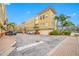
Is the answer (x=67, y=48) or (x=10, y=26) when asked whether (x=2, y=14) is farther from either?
(x=67, y=48)

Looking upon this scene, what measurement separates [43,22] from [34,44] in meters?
0.25

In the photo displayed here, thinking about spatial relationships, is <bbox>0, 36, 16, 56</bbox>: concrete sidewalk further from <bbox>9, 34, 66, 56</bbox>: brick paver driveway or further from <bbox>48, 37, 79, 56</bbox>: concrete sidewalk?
<bbox>48, 37, 79, 56</bbox>: concrete sidewalk

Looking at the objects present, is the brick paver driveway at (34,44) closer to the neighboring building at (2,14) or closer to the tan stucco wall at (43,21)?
the tan stucco wall at (43,21)

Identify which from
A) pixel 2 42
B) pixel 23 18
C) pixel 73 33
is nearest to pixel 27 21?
pixel 23 18

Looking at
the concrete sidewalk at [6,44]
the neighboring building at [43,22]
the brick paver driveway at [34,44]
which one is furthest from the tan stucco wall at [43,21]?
the concrete sidewalk at [6,44]

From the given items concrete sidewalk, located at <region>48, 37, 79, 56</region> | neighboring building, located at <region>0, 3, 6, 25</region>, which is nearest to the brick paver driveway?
concrete sidewalk, located at <region>48, 37, 79, 56</region>

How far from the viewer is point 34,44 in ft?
6.30

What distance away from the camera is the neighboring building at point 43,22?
6.38 feet

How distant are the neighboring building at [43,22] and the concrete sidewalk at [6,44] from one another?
8.0 inches

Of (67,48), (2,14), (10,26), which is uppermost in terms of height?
(2,14)

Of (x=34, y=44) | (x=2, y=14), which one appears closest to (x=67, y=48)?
(x=34, y=44)

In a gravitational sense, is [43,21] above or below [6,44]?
above

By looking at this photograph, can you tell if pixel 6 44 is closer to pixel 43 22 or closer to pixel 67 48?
pixel 43 22

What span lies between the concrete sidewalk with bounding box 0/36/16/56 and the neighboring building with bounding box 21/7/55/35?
202 mm
